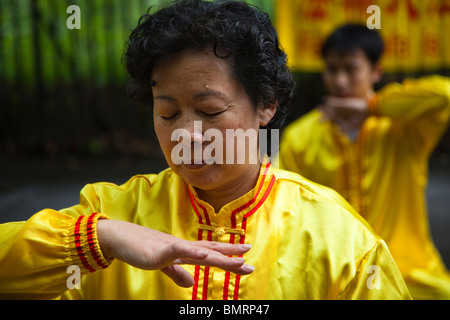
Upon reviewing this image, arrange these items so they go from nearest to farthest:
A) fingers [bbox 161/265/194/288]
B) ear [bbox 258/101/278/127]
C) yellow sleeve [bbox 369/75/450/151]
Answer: fingers [bbox 161/265/194/288] < ear [bbox 258/101/278/127] < yellow sleeve [bbox 369/75/450/151]

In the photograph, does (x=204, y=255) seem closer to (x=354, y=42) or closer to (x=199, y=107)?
(x=199, y=107)

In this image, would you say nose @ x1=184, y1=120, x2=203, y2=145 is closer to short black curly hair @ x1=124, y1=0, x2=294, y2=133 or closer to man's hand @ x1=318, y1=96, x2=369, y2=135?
short black curly hair @ x1=124, y1=0, x2=294, y2=133

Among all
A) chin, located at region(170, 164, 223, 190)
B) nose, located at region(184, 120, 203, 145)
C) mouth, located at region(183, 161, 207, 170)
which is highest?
nose, located at region(184, 120, 203, 145)

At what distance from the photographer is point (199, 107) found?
157 centimetres

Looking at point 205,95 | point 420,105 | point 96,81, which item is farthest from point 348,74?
point 96,81

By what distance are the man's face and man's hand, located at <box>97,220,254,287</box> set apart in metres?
2.50

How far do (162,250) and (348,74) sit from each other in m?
2.68

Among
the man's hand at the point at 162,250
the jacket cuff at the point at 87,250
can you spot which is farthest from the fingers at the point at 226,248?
the jacket cuff at the point at 87,250

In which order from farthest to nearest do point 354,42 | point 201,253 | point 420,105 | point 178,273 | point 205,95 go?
point 354,42, point 420,105, point 205,95, point 178,273, point 201,253

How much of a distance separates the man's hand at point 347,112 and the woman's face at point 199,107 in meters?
2.07

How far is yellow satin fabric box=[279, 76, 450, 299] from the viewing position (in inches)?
143

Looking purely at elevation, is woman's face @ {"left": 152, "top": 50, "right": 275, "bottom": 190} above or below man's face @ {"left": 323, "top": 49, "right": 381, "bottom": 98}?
below

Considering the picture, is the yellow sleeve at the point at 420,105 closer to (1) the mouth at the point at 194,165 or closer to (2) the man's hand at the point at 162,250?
(1) the mouth at the point at 194,165

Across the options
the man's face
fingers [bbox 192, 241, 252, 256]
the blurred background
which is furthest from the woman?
the blurred background
